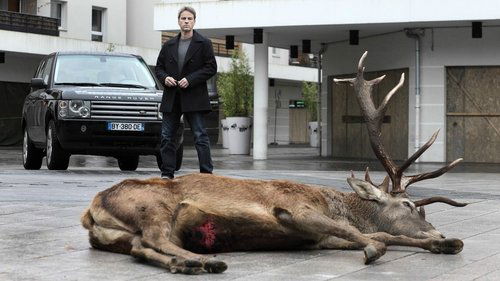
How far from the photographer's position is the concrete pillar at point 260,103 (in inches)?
1068

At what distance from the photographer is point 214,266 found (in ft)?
17.8

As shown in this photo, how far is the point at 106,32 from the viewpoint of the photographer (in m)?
45.5

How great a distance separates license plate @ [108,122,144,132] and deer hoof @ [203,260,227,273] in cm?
1027

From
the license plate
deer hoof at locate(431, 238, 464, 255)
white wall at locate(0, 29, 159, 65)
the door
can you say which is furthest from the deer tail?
the door

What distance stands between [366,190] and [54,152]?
9.97 m

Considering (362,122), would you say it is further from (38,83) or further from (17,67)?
(17,67)

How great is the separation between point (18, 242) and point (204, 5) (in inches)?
822

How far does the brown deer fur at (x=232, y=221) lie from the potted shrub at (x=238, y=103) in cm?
2440

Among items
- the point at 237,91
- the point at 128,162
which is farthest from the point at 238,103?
the point at 128,162

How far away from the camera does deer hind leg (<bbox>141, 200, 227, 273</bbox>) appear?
5.44 metres

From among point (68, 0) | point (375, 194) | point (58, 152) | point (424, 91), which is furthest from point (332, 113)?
point (375, 194)

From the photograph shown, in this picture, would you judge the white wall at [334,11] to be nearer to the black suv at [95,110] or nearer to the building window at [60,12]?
the black suv at [95,110]

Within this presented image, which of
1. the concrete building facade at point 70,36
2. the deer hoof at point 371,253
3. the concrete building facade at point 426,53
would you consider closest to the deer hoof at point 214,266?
the deer hoof at point 371,253

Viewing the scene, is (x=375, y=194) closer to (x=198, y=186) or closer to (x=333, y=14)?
(x=198, y=186)
